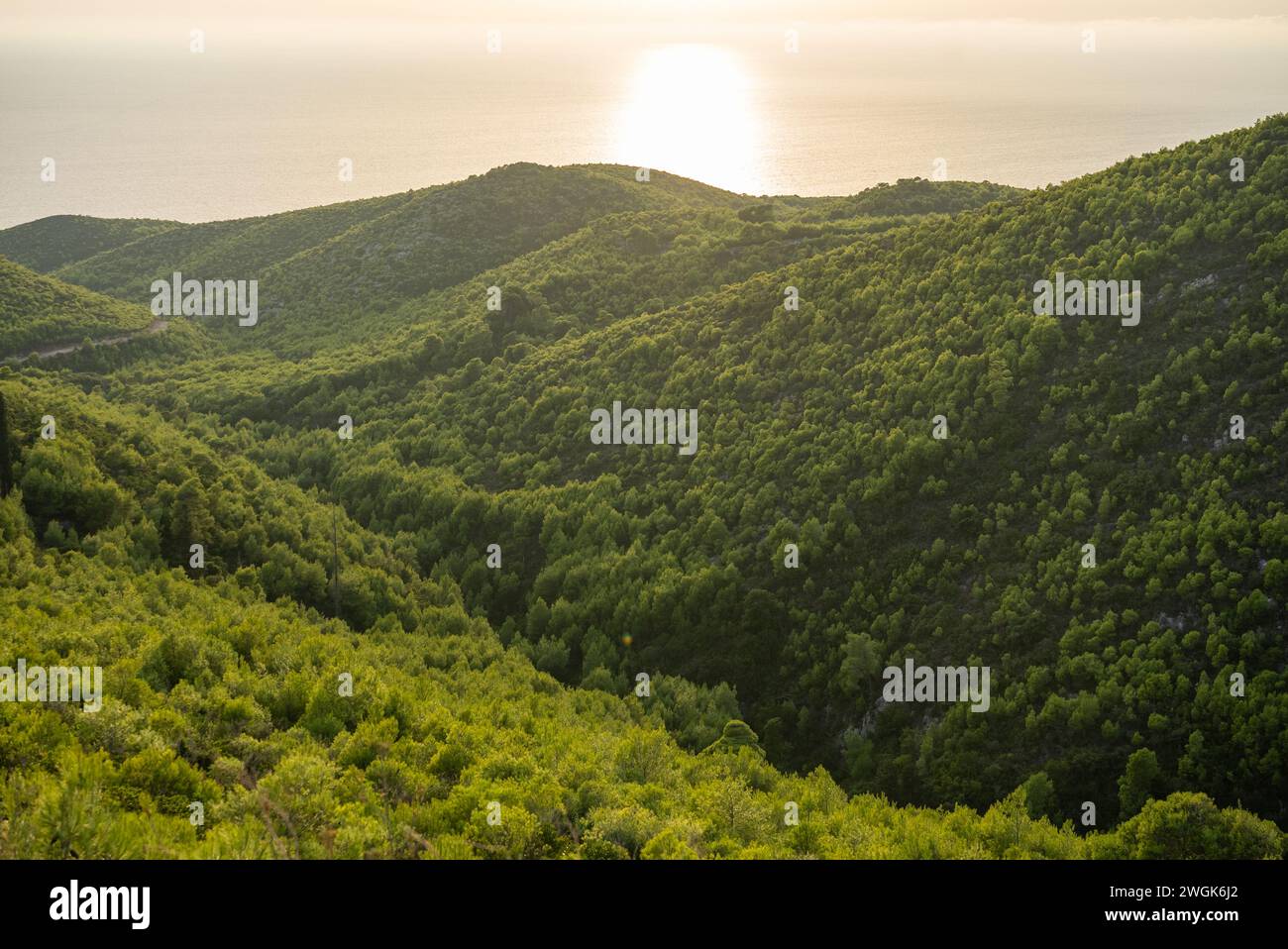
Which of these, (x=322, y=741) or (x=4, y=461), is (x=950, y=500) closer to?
(x=322, y=741)

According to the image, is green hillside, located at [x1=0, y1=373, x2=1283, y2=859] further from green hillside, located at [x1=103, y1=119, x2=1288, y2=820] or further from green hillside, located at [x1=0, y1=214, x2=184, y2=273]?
green hillside, located at [x1=0, y1=214, x2=184, y2=273]

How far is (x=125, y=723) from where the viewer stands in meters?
12.6

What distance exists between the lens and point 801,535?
30000 millimetres

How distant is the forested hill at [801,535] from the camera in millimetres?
17812

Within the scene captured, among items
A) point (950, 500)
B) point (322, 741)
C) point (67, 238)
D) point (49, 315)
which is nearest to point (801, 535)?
point (950, 500)

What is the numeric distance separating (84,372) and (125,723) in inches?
2162

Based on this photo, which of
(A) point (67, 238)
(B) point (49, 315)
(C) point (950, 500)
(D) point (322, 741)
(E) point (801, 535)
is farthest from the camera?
(A) point (67, 238)

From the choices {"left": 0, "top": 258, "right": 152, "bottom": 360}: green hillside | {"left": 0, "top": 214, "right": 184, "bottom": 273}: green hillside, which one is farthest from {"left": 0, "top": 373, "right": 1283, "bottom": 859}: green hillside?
{"left": 0, "top": 214, "right": 184, "bottom": 273}: green hillside

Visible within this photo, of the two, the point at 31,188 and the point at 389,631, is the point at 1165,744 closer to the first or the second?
the point at 389,631

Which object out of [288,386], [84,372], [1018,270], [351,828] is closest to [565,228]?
[288,386]

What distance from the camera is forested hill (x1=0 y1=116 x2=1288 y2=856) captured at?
58.4ft

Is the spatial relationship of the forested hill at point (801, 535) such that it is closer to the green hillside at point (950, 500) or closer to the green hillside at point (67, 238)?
the green hillside at point (950, 500)

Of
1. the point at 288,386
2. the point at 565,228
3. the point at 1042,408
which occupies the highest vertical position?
the point at 565,228

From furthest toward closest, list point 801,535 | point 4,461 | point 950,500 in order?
point 801,535 < point 950,500 < point 4,461
